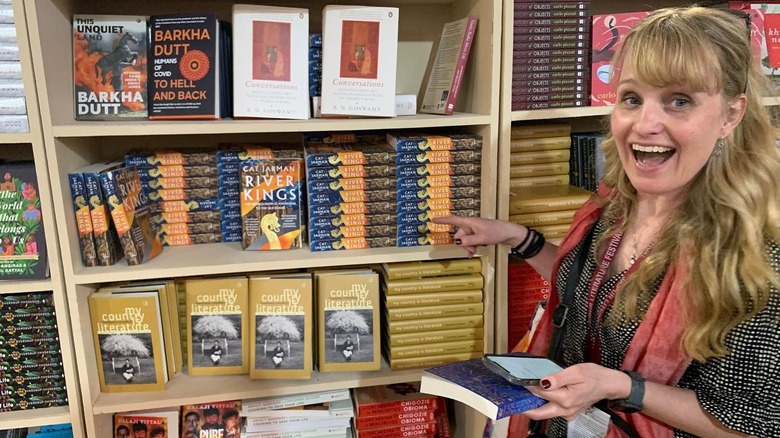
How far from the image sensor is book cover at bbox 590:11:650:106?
67.8 inches

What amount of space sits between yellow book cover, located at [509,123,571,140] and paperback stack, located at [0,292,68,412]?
134cm

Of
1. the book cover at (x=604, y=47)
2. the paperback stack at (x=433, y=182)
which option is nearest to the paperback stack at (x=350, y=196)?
the paperback stack at (x=433, y=182)

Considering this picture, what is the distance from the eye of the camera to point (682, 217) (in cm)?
122

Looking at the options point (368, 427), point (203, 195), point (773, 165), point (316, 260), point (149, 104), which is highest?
point (149, 104)

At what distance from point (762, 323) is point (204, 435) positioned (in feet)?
4.69

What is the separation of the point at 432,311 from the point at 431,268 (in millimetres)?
125

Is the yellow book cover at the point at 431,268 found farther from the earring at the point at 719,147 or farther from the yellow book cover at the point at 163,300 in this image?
the earring at the point at 719,147

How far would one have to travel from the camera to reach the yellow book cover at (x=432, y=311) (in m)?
1.73

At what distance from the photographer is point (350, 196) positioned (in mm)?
1664

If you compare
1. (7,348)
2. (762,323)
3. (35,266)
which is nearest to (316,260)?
(35,266)

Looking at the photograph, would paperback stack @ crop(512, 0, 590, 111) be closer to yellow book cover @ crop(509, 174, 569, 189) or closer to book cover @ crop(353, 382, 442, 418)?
yellow book cover @ crop(509, 174, 569, 189)

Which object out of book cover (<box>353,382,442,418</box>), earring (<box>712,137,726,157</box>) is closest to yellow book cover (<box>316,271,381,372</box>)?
book cover (<box>353,382,442,418</box>)

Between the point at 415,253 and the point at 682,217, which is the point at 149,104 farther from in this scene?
the point at 682,217

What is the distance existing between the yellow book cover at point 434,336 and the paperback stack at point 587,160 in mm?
576
